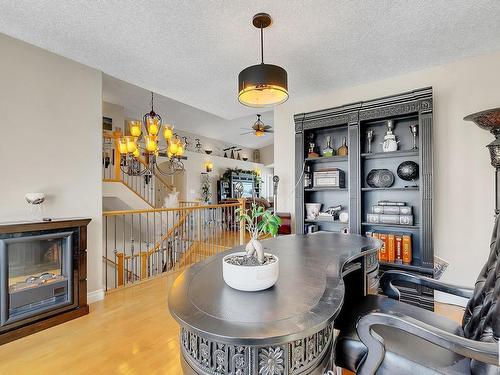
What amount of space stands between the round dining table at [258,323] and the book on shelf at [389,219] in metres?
2.09

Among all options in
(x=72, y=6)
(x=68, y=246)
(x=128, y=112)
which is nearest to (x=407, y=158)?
(x=72, y=6)

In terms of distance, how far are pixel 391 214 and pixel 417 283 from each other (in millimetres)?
1772

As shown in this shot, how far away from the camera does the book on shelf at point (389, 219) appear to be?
2947 mm

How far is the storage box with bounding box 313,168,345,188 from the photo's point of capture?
11.4ft

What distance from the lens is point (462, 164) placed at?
9.20ft

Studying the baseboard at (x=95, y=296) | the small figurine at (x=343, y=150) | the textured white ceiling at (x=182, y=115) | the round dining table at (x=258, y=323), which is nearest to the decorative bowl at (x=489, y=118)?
the small figurine at (x=343, y=150)

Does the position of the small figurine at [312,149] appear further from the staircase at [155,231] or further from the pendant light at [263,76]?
the staircase at [155,231]

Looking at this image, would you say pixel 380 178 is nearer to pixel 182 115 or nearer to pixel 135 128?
pixel 135 128

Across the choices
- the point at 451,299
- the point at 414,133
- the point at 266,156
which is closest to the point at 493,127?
the point at 414,133

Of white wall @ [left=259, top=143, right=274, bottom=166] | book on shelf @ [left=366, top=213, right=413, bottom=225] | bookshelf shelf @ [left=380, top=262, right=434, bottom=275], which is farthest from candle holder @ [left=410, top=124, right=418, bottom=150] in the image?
white wall @ [left=259, top=143, right=274, bottom=166]

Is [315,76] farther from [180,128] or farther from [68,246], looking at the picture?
[180,128]

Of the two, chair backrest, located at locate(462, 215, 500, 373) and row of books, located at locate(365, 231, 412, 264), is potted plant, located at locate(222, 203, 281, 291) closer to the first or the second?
chair backrest, located at locate(462, 215, 500, 373)

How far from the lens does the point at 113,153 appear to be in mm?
5711

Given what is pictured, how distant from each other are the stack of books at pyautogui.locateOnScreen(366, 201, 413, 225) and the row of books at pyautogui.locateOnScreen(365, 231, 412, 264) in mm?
169
